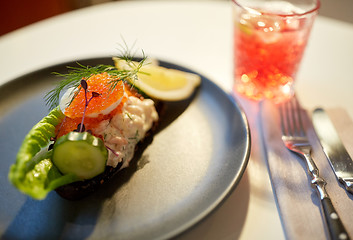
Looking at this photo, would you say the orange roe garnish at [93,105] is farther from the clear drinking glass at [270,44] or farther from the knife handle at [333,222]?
the knife handle at [333,222]

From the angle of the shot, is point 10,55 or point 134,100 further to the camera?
point 10,55

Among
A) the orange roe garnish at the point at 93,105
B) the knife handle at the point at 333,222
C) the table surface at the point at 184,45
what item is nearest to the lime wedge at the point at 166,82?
the table surface at the point at 184,45

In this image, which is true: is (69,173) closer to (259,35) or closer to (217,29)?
(259,35)

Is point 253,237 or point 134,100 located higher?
point 134,100

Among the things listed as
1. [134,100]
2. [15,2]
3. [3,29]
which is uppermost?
[134,100]

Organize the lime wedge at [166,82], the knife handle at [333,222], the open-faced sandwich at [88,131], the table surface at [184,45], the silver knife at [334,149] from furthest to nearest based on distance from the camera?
the table surface at [184,45] < the lime wedge at [166,82] < the silver knife at [334,149] < the open-faced sandwich at [88,131] < the knife handle at [333,222]

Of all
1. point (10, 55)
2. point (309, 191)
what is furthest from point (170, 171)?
point (10, 55)
